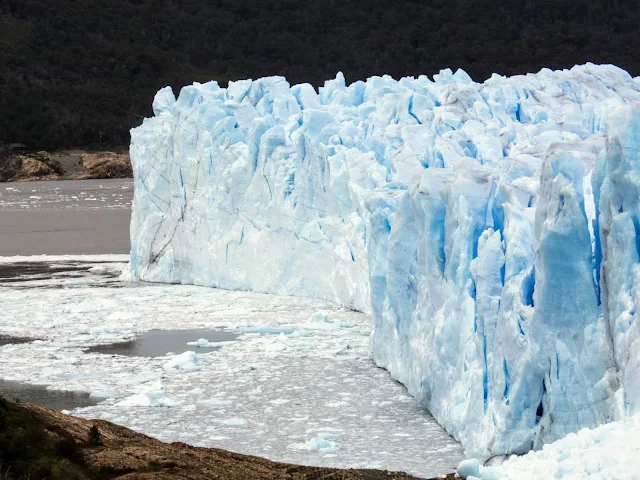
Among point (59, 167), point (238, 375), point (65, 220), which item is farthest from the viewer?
point (59, 167)

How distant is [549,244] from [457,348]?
7.54 feet

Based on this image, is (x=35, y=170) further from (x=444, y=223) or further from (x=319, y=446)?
(x=319, y=446)

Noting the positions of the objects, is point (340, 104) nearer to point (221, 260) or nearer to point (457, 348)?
point (221, 260)

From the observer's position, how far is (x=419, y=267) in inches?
428

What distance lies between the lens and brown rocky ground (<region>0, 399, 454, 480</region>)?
17.5ft

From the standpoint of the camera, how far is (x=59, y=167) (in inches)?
2798

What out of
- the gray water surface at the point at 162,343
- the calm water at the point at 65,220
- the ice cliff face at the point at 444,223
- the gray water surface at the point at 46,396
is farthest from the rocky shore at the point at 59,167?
the gray water surface at the point at 46,396

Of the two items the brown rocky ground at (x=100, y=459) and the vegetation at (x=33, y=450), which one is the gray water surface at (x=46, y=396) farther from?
the vegetation at (x=33, y=450)

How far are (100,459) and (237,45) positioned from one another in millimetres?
92604

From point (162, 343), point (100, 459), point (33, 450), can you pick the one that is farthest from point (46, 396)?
point (33, 450)

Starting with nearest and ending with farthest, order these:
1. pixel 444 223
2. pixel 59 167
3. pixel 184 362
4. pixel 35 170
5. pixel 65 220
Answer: pixel 444 223 < pixel 184 362 < pixel 65 220 < pixel 59 167 < pixel 35 170

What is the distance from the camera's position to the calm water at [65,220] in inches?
1121

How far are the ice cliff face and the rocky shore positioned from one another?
49463mm

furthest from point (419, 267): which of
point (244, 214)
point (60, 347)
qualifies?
point (244, 214)
